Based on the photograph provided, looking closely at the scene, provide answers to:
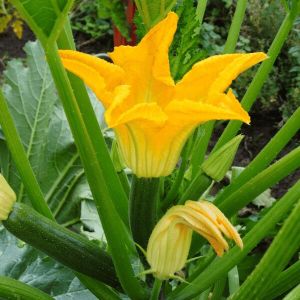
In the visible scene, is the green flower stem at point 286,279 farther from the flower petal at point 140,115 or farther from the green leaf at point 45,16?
the green leaf at point 45,16

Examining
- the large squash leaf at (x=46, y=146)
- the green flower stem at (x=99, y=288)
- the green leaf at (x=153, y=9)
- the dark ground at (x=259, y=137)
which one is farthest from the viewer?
the dark ground at (x=259, y=137)

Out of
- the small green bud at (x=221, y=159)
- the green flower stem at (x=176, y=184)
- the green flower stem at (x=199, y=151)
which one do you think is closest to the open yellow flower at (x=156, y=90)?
the small green bud at (x=221, y=159)

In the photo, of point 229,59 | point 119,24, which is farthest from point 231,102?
point 119,24

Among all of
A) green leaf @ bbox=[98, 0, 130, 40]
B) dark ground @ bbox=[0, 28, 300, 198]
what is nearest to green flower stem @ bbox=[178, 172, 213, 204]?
green leaf @ bbox=[98, 0, 130, 40]

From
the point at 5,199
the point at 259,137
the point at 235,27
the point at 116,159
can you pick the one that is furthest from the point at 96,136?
the point at 259,137

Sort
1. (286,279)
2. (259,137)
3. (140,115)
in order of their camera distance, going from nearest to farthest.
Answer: (140,115) → (286,279) → (259,137)

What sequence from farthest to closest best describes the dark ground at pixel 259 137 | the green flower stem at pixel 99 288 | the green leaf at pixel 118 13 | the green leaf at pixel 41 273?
the dark ground at pixel 259 137 < the green leaf at pixel 41 273 < the green leaf at pixel 118 13 < the green flower stem at pixel 99 288

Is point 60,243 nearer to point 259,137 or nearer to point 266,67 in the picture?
point 266,67
